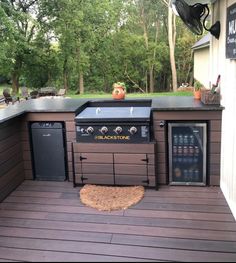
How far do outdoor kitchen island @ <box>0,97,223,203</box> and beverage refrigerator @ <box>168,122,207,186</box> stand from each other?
5 centimetres

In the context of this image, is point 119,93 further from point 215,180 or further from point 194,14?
point 215,180

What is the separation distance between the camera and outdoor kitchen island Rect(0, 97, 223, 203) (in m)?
3.10

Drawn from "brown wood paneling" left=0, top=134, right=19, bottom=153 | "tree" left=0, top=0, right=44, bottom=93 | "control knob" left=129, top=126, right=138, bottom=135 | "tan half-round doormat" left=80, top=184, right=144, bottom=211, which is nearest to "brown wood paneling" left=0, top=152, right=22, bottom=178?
"brown wood paneling" left=0, top=134, right=19, bottom=153

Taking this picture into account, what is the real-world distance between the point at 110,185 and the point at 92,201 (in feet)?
1.27

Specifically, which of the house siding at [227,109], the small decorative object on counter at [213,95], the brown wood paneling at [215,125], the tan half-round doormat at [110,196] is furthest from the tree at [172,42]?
the tan half-round doormat at [110,196]

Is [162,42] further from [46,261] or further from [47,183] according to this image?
[46,261]

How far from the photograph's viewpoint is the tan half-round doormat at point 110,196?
285 cm

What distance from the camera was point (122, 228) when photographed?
2471mm

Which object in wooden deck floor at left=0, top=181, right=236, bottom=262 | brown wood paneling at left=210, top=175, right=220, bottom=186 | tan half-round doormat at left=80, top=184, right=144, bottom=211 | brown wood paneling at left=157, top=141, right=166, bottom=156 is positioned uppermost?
brown wood paneling at left=157, top=141, right=166, bottom=156

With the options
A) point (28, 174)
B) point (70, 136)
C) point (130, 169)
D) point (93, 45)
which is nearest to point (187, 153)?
point (130, 169)

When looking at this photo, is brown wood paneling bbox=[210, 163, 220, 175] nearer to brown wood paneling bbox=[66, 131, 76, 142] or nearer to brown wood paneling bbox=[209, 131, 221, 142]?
brown wood paneling bbox=[209, 131, 221, 142]

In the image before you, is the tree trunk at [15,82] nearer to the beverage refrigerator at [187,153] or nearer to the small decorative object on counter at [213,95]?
the beverage refrigerator at [187,153]

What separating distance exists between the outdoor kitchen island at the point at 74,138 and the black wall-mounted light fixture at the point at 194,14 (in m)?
0.79

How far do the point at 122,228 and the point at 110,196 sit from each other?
598mm
